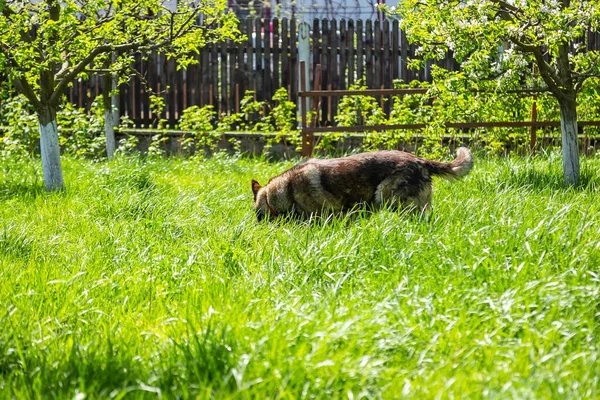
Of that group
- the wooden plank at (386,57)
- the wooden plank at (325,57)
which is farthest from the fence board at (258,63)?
the wooden plank at (386,57)

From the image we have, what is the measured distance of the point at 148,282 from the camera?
17.3 ft

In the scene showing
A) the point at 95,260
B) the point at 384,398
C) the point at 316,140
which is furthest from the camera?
the point at 316,140

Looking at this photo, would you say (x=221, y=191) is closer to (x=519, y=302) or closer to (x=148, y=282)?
(x=148, y=282)

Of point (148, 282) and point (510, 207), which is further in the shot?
point (510, 207)

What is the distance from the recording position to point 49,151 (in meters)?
9.01

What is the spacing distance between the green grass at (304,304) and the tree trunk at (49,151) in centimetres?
155

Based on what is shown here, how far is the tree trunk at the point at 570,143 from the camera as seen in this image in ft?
29.3

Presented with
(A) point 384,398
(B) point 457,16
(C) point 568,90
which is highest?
(B) point 457,16

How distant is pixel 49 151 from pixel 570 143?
5456mm

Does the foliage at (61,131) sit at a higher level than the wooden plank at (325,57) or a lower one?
lower

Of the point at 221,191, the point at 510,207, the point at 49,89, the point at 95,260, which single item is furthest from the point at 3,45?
the point at 510,207

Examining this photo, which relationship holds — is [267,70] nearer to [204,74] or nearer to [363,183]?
[204,74]

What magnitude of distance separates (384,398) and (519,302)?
1220 millimetres

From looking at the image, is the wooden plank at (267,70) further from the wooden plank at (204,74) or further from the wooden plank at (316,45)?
the wooden plank at (204,74)
